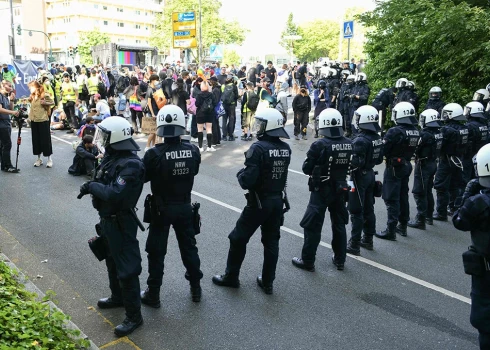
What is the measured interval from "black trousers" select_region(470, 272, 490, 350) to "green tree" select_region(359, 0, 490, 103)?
342 inches

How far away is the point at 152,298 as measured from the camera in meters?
5.16

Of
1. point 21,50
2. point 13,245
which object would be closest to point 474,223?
point 13,245

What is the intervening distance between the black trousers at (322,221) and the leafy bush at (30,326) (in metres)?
3.05

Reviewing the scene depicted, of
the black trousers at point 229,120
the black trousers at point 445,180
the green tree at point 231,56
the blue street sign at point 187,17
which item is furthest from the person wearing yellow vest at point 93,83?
the green tree at point 231,56

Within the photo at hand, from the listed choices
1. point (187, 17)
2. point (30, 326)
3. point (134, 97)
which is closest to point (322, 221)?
point (30, 326)

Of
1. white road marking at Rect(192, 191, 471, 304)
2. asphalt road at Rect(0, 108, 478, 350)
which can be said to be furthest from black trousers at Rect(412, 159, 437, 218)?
white road marking at Rect(192, 191, 471, 304)

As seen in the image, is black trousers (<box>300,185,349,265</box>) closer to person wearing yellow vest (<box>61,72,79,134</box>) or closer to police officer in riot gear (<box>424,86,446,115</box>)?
police officer in riot gear (<box>424,86,446,115</box>)

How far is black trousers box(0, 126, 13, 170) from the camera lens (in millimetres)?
10648

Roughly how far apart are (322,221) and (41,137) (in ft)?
25.5

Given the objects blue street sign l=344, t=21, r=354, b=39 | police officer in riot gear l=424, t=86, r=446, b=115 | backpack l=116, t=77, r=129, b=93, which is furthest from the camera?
backpack l=116, t=77, r=129, b=93

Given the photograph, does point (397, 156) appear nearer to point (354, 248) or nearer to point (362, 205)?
point (362, 205)

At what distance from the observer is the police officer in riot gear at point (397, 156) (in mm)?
7410

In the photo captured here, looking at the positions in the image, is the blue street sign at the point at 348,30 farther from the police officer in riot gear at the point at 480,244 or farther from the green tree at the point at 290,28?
the green tree at the point at 290,28

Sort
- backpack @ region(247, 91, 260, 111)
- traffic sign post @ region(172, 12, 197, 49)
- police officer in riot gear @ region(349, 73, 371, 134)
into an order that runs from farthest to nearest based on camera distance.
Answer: traffic sign post @ region(172, 12, 197, 49)
police officer in riot gear @ region(349, 73, 371, 134)
backpack @ region(247, 91, 260, 111)
